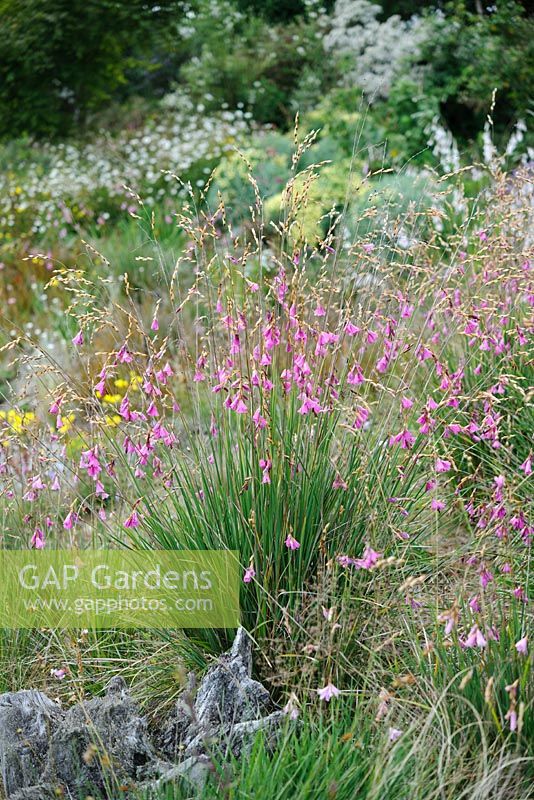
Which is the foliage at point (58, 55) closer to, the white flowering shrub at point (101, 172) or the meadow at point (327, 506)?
the white flowering shrub at point (101, 172)

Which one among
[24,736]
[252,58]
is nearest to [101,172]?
[252,58]

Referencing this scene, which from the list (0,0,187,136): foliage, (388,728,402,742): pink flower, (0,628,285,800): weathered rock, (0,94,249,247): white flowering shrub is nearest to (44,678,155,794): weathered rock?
(0,628,285,800): weathered rock

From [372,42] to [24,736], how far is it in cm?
1129

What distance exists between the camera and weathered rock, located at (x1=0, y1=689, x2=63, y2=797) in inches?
84.4

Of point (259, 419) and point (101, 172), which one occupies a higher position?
point (259, 419)

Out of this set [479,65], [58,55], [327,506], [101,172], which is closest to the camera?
[327,506]

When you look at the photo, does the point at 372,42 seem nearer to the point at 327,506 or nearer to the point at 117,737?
the point at 327,506

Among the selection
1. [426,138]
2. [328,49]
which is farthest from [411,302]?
[328,49]

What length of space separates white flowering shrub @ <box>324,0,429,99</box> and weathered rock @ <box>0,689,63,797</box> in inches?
385

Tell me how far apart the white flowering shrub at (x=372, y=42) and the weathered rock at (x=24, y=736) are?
32.1ft

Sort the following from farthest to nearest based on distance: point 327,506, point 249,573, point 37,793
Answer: point 327,506 → point 249,573 → point 37,793

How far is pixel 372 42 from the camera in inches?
463

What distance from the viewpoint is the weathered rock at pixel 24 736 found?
2.14 metres

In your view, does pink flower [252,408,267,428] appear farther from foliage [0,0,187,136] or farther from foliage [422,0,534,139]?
foliage [0,0,187,136]
